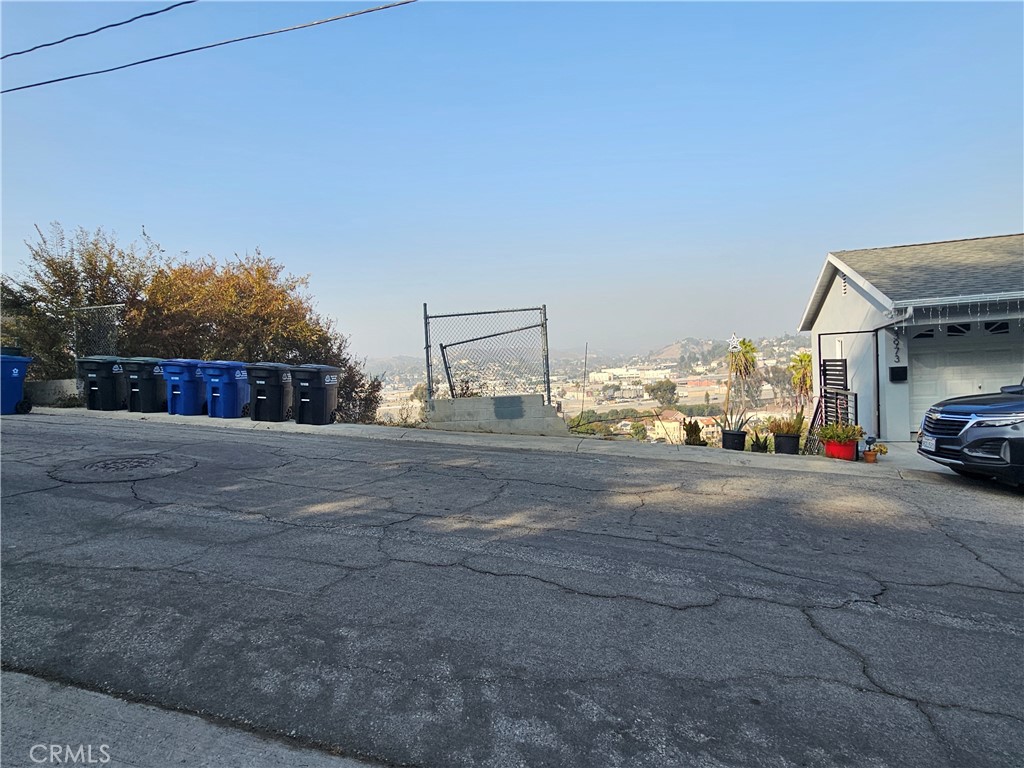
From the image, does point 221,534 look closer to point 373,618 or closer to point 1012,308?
point 373,618

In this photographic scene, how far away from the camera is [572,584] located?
437cm

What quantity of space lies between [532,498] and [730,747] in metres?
4.36

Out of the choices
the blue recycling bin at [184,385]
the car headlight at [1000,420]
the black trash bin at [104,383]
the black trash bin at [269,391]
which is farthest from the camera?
the black trash bin at [104,383]

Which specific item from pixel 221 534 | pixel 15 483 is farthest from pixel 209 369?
pixel 221 534

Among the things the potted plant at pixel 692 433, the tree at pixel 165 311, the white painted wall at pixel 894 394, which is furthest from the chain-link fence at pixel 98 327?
the white painted wall at pixel 894 394

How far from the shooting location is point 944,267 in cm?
1414

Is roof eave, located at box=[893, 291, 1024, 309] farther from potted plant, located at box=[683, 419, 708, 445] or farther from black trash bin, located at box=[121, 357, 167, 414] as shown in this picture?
black trash bin, located at box=[121, 357, 167, 414]

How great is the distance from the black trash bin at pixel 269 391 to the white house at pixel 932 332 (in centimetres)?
1205

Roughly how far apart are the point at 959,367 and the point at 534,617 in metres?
13.5

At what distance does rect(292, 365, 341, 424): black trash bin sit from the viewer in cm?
1226

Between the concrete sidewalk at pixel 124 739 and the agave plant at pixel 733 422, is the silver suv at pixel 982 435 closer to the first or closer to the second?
the agave plant at pixel 733 422

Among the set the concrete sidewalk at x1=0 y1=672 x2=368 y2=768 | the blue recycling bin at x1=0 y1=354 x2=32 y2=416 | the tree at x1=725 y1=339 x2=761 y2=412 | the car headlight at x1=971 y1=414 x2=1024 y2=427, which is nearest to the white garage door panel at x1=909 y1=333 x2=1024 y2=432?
the tree at x1=725 y1=339 x2=761 y2=412

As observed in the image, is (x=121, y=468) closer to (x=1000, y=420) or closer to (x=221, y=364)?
(x=221, y=364)

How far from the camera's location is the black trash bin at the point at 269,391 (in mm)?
12664
